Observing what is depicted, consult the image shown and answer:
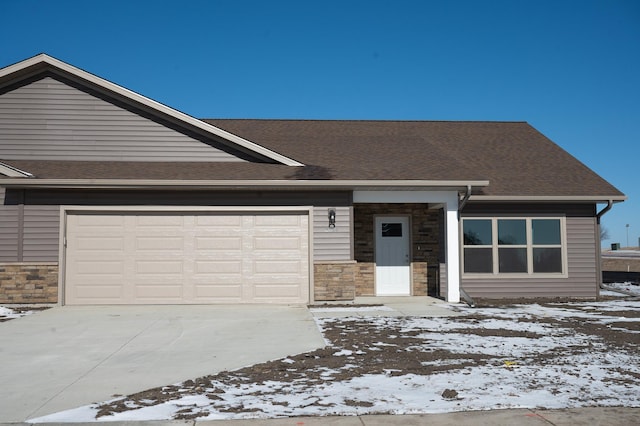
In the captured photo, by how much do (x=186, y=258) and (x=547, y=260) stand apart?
8707mm

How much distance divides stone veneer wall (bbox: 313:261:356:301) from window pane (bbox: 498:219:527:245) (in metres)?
4.11

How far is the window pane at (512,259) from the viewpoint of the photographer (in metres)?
13.9

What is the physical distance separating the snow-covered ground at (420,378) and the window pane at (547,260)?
4729mm

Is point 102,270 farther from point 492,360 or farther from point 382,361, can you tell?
point 492,360

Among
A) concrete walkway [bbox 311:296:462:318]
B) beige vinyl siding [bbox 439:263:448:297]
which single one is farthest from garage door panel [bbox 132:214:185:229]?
beige vinyl siding [bbox 439:263:448:297]

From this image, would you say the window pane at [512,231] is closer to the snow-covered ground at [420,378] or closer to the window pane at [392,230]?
the window pane at [392,230]

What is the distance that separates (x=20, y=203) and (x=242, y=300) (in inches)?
201

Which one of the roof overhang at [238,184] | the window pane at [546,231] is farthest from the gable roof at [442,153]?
the window pane at [546,231]

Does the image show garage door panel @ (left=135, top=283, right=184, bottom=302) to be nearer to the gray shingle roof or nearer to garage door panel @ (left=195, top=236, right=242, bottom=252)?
garage door panel @ (left=195, top=236, right=242, bottom=252)

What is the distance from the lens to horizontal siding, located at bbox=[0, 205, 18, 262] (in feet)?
38.9

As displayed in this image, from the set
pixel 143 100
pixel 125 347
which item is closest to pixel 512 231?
pixel 143 100

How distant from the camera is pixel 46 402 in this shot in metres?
5.39

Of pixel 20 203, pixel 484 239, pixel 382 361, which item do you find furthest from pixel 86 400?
pixel 484 239

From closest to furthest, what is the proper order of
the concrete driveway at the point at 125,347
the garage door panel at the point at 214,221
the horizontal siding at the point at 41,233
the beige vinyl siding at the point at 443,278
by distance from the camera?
the concrete driveway at the point at 125,347
the horizontal siding at the point at 41,233
the garage door panel at the point at 214,221
the beige vinyl siding at the point at 443,278
